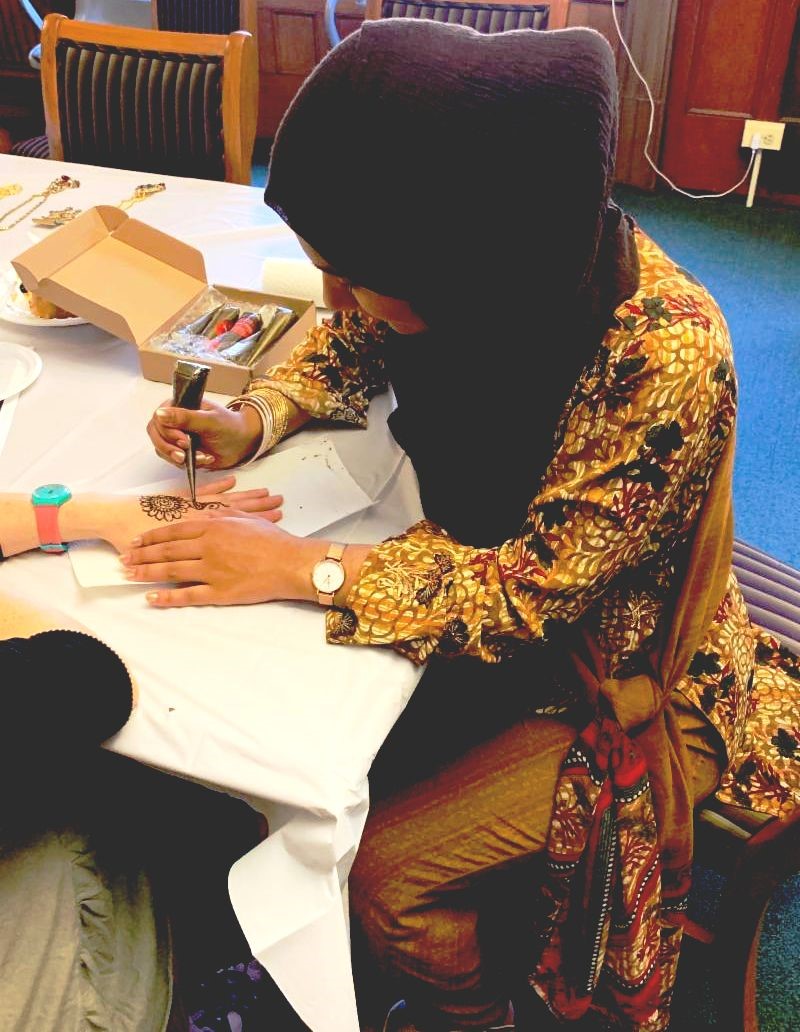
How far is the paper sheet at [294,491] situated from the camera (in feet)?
3.16

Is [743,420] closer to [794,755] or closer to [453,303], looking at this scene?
[794,755]

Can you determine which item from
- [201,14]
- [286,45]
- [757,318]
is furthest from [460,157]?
[286,45]

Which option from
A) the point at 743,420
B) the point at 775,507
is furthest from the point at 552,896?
the point at 743,420

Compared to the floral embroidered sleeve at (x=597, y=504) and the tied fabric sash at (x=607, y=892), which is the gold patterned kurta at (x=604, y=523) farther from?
the tied fabric sash at (x=607, y=892)

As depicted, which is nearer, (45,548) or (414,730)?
(45,548)

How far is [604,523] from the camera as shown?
2.94ft

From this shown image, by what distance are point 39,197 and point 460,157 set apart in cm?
133

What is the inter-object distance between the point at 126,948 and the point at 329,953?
20 cm

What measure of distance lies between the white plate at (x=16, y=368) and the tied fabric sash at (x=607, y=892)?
84 centimetres

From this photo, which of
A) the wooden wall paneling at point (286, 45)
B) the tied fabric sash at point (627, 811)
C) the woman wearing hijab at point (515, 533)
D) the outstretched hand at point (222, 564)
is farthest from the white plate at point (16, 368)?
the wooden wall paneling at point (286, 45)

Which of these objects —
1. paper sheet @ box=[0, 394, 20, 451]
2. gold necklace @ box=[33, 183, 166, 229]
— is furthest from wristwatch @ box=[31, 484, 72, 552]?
gold necklace @ box=[33, 183, 166, 229]

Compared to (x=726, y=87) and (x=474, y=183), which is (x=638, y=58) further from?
(x=474, y=183)

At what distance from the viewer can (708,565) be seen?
0.98 meters

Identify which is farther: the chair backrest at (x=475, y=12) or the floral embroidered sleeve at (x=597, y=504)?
the chair backrest at (x=475, y=12)
